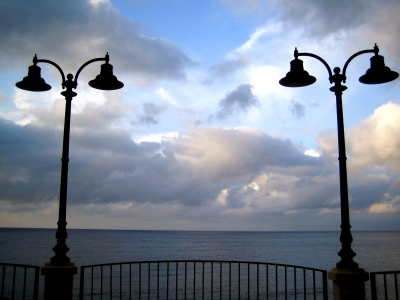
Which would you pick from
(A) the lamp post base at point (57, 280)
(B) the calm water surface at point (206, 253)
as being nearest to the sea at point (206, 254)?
(B) the calm water surface at point (206, 253)

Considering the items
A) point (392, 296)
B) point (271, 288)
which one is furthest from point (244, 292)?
point (392, 296)

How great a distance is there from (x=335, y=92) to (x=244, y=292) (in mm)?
30517

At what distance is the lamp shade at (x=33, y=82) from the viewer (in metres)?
7.79

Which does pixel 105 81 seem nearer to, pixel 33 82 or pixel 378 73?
pixel 33 82

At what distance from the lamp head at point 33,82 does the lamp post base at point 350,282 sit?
261 inches

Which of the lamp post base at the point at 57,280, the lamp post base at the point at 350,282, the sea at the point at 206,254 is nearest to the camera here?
the lamp post base at the point at 350,282

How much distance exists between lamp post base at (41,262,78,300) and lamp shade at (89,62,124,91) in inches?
140

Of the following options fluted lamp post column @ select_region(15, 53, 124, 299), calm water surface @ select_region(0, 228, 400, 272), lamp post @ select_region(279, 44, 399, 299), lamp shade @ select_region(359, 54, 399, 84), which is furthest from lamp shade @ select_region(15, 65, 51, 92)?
calm water surface @ select_region(0, 228, 400, 272)

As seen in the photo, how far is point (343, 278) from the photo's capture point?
21.7 ft

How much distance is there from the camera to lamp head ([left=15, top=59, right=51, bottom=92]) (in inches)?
307

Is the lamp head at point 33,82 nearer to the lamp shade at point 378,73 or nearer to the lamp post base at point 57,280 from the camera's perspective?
the lamp post base at point 57,280

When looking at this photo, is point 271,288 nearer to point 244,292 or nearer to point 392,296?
point 244,292

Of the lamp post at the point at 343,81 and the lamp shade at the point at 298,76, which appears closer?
the lamp post at the point at 343,81

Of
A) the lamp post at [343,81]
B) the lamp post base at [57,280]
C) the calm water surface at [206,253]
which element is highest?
the lamp post at [343,81]
